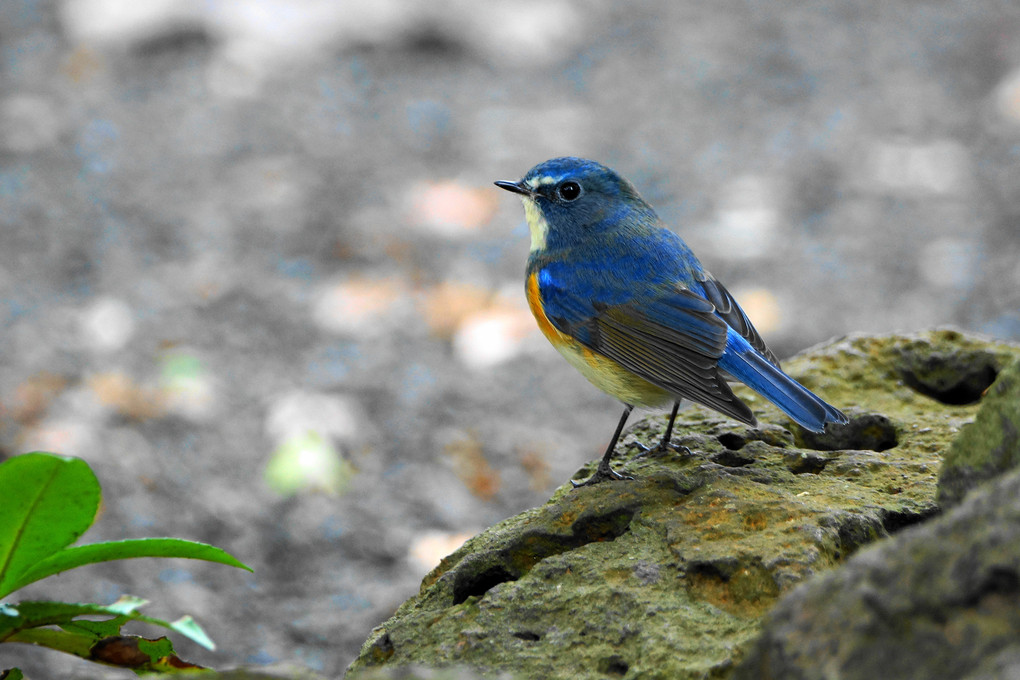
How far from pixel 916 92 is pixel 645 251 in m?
5.24

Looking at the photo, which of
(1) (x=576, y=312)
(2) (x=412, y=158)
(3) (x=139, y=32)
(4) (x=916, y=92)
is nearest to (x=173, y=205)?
(2) (x=412, y=158)

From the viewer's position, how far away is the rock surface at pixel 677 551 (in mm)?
2139

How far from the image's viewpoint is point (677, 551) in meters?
2.37

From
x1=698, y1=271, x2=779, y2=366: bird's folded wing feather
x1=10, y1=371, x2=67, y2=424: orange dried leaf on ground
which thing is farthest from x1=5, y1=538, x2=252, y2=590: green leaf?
x1=10, y1=371, x2=67, y2=424: orange dried leaf on ground

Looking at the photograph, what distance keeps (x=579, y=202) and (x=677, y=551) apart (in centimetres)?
163

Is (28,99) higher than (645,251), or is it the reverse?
(28,99)

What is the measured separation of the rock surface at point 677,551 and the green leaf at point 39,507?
28.2 inches

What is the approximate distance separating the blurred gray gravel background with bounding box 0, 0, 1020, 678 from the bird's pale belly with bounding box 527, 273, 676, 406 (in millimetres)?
1409

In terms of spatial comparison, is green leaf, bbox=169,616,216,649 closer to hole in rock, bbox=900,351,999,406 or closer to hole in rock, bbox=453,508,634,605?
hole in rock, bbox=453,508,634,605

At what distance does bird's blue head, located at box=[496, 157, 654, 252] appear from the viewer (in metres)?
3.62

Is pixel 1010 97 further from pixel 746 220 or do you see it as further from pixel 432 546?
pixel 432 546

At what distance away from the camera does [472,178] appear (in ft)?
22.8

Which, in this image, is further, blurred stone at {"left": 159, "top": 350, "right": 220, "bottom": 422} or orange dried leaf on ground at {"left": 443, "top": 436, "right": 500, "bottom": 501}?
blurred stone at {"left": 159, "top": 350, "right": 220, "bottom": 422}

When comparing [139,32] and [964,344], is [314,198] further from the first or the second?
[964,344]
